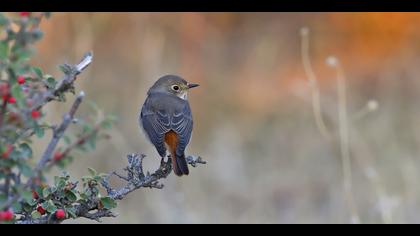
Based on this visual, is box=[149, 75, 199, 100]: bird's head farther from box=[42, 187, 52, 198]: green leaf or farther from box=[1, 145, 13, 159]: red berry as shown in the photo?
box=[1, 145, 13, 159]: red berry

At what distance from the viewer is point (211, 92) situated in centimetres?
1041

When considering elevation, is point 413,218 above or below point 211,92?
below

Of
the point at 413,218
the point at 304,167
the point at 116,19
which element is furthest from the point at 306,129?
the point at 116,19

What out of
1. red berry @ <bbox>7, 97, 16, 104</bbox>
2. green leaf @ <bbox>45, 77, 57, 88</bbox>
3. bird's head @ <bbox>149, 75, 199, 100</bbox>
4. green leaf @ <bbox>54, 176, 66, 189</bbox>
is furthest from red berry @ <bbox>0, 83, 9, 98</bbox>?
bird's head @ <bbox>149, 75, 199, 100</bbox>

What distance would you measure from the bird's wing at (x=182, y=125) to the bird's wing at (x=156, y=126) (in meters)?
0.05

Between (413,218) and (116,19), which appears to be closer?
(413,218)

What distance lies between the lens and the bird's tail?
4.93 meters

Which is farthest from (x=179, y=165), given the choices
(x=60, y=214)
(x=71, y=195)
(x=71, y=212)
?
(x=60, y=214)

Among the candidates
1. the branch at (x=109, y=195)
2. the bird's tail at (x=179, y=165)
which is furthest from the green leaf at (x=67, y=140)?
the bird's tail at (x=179, y=165)

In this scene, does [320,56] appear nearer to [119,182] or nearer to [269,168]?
[269,168]

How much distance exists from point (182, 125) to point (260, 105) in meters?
4.59

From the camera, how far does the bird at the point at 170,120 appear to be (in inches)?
209

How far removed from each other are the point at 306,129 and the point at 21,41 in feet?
24.5

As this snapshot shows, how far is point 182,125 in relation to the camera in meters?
5.82
